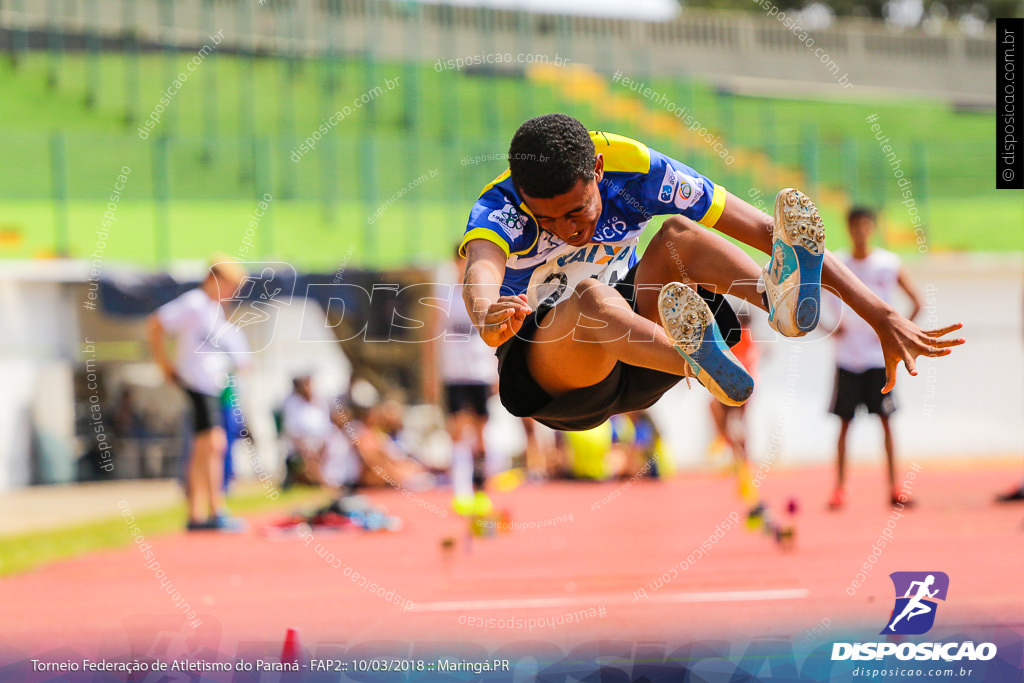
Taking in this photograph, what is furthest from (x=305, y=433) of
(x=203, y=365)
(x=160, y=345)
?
(x=160, y=345)

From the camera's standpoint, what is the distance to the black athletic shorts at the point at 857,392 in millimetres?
7574

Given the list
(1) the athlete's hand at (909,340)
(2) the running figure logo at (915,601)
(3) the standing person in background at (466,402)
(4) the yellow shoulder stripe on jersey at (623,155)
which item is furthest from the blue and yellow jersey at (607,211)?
(3) the standing person in background at (466,402)

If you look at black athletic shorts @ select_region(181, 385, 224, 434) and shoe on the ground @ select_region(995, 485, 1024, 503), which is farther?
shoe on the ground @ select_region(995, 485, 1024, 503)

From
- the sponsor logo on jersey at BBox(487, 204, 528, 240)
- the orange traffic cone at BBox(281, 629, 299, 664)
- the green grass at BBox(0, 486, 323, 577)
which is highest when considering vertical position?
the sponsor logo on jersey at BBox(487, 204, 528, 240)

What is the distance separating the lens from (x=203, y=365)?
8.15m

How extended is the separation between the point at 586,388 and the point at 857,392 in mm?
4261

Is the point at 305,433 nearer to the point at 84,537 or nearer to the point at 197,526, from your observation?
the point at 197,526

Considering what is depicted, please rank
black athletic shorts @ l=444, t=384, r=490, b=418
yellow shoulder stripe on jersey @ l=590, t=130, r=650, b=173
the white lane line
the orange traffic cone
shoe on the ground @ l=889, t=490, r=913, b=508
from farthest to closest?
1. black athletic shorts @ l=444, t=384, r=490, b=418
2. shoe on the ground @ l=889, t=490, r=913, b=508
3. the white lane line
4. the orange traffic cone
5. yellow shoulder stripe on jersey @ l=590, t=130, r=650, b=173

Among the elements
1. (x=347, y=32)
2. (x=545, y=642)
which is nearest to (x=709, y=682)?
(x=545, y=642)

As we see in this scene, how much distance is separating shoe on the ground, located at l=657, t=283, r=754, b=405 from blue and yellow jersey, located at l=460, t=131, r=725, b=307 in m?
0.60

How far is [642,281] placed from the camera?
4031 millimetres

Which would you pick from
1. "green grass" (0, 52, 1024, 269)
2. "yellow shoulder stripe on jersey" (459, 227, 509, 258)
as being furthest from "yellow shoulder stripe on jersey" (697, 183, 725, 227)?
"green grass" (0, 52, 1024, 269)

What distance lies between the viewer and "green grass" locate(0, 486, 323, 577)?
7.20m

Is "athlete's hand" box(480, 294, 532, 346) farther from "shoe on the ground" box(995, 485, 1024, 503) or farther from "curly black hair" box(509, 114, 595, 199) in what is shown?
"shoe on the ground" box(995, 485, 1024, 503)
